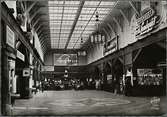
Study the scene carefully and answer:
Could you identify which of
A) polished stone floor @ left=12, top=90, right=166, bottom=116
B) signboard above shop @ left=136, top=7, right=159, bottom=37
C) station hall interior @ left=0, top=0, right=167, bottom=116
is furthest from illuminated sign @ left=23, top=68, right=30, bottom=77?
signboard above shop @ left=136, top=7, right=159, bottom=37

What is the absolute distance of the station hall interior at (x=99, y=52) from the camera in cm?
951

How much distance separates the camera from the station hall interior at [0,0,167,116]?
9.51 meters

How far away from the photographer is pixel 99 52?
2834 cm

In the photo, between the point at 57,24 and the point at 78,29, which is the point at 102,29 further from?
the point at 57,24

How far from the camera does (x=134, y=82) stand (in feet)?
55.7

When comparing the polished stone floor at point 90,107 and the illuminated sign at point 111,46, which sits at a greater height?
the illuminated sign at point 111,46

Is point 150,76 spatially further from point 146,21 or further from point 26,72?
point 26,72

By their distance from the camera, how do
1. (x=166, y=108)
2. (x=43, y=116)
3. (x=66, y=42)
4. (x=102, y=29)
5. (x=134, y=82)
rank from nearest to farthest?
(x=43, y=116), (x=166, y=108), (x=134, y=82), (x=102, y=29), (x=66, y=42)

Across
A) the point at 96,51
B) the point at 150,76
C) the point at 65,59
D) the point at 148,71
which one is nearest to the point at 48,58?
the point at 65,59

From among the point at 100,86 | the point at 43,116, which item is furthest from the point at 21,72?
the point at 100,86

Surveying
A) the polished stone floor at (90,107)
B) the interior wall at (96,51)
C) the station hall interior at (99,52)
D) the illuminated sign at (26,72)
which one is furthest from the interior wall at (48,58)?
the polished stone floor at (90,107)

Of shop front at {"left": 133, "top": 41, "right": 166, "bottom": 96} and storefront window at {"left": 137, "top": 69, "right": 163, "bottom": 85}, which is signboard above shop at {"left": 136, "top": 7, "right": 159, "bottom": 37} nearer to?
shop front at {"left": 133, "top": 41, "right": 166, "bottom": 96}

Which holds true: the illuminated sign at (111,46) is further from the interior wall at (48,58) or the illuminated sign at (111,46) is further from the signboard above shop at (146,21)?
the interior wall at (48,58)

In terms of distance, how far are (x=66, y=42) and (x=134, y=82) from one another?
1546 centimetres
